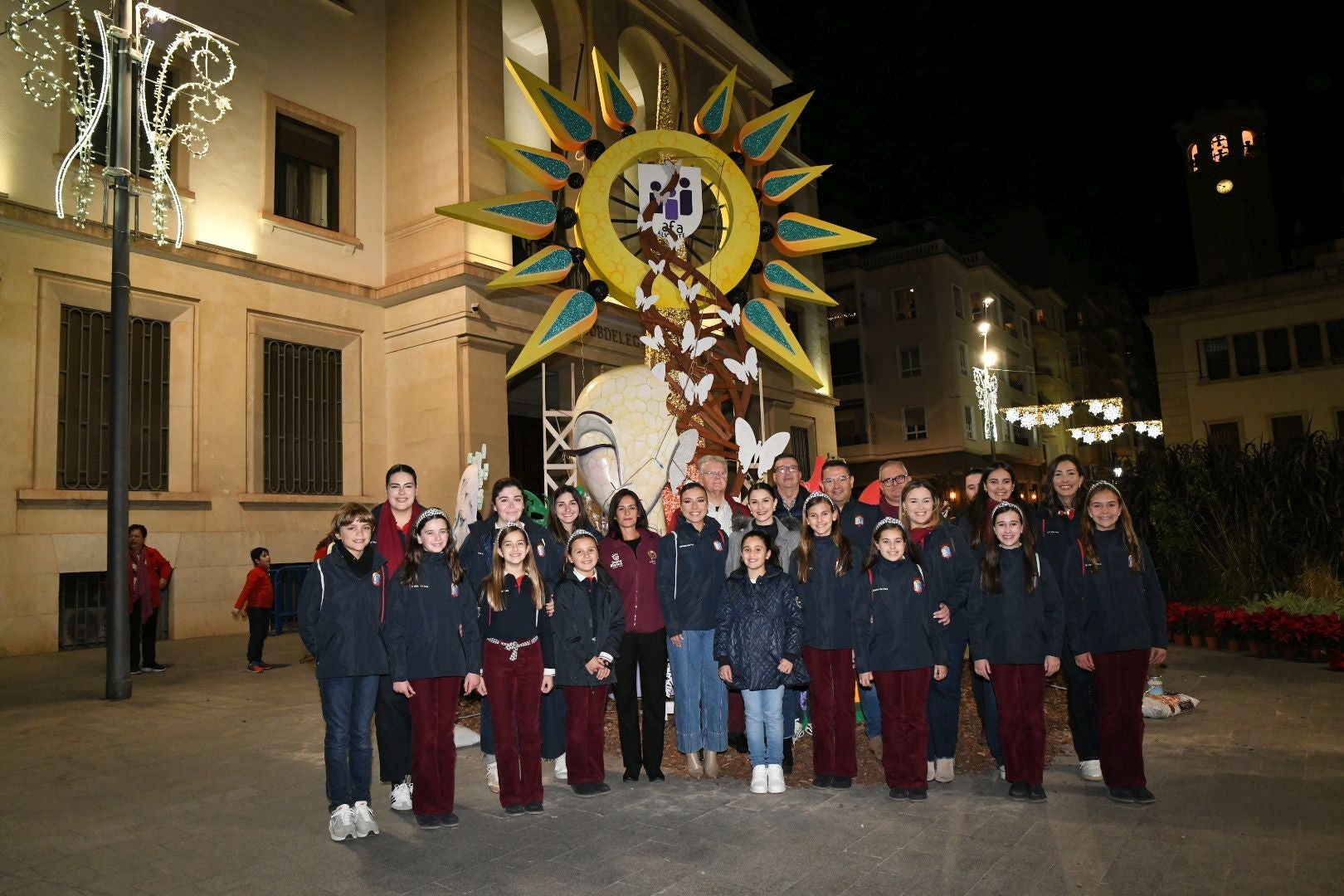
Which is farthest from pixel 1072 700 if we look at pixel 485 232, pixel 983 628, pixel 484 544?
pixel 485 232

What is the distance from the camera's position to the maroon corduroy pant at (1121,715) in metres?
5.00

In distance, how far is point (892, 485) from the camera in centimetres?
684

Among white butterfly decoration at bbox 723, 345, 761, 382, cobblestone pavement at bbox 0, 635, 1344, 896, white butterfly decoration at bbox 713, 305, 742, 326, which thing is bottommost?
cobblestone pavement at bbox 0, 635, 1344, 896

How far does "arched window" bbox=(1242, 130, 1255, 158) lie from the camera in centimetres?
3991

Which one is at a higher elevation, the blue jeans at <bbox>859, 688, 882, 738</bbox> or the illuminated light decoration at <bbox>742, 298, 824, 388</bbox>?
the illuminated light decoration at <bbox>742, 298, 824, 388</bbox>

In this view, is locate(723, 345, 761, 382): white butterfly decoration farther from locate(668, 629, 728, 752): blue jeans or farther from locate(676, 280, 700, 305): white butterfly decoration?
locate(668, 629, 728, 752): blue jeans

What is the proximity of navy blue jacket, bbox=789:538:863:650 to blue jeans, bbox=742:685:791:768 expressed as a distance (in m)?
0.43

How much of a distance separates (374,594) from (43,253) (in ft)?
38.7

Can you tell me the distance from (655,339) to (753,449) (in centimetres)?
165

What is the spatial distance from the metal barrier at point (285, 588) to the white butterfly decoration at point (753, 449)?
9.81 metres

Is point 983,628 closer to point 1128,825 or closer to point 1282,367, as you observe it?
point 1128,825

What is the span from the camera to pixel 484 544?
19.9 ft

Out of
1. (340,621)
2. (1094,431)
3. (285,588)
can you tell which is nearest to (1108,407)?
(1094,431)

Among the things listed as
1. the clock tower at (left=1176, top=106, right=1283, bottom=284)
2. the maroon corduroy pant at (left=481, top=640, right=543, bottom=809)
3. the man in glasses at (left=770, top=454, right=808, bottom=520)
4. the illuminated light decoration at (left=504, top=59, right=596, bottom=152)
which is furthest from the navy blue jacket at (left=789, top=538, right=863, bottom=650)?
the clock tower at (left=1176, top=106, right=1283, bottom=284)
